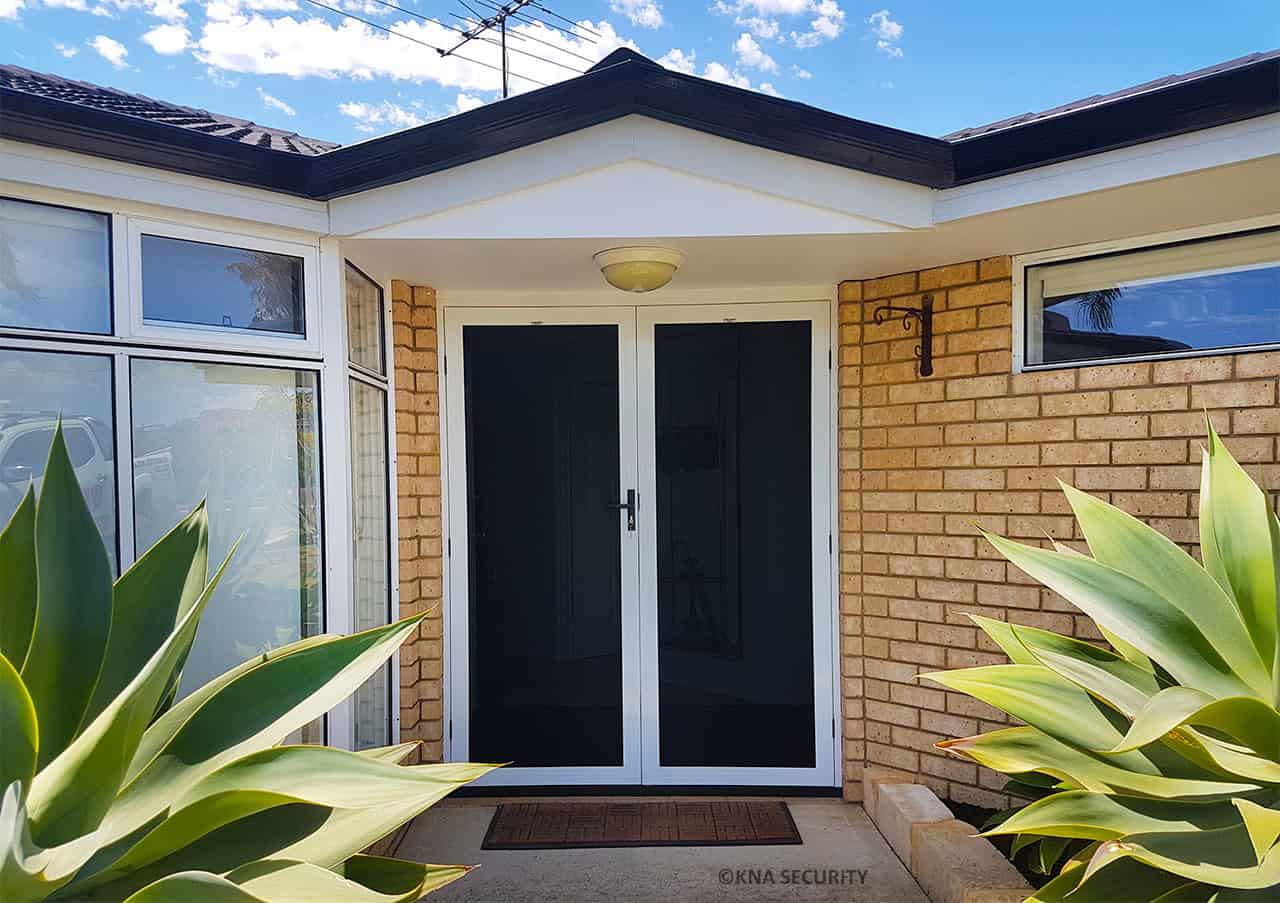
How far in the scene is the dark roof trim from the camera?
232cm

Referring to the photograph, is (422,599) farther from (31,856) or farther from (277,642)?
(31,856)

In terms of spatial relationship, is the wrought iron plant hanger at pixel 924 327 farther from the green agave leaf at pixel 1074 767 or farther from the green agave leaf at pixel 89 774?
the green agave leaf at pixel 89 774

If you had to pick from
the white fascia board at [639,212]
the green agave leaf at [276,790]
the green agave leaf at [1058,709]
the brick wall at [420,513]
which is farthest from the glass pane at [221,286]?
the green agave leaf at [1058,709]

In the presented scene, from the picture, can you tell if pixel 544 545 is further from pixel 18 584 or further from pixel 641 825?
pixel 18 584

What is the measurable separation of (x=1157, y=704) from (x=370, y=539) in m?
2.78

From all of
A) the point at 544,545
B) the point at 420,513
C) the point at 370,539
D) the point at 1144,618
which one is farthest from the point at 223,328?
the point at 1144,618

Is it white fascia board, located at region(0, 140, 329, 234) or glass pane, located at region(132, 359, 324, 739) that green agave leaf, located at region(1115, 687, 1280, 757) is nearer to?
glass pane, located at region(132, 359, 324, 739)

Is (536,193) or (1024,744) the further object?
(536,193)

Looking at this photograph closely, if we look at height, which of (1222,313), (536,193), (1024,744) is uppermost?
(536,193)

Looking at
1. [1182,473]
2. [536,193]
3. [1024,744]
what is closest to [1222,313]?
[1182,473]

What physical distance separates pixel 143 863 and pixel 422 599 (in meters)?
2.37

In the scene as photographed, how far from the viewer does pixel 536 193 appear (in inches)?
105

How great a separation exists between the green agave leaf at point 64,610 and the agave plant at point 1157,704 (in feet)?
5.79

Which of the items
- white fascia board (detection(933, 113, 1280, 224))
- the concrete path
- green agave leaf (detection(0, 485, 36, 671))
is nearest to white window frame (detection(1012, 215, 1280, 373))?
white fascia board (detection(933, 113, 1280, 224))
